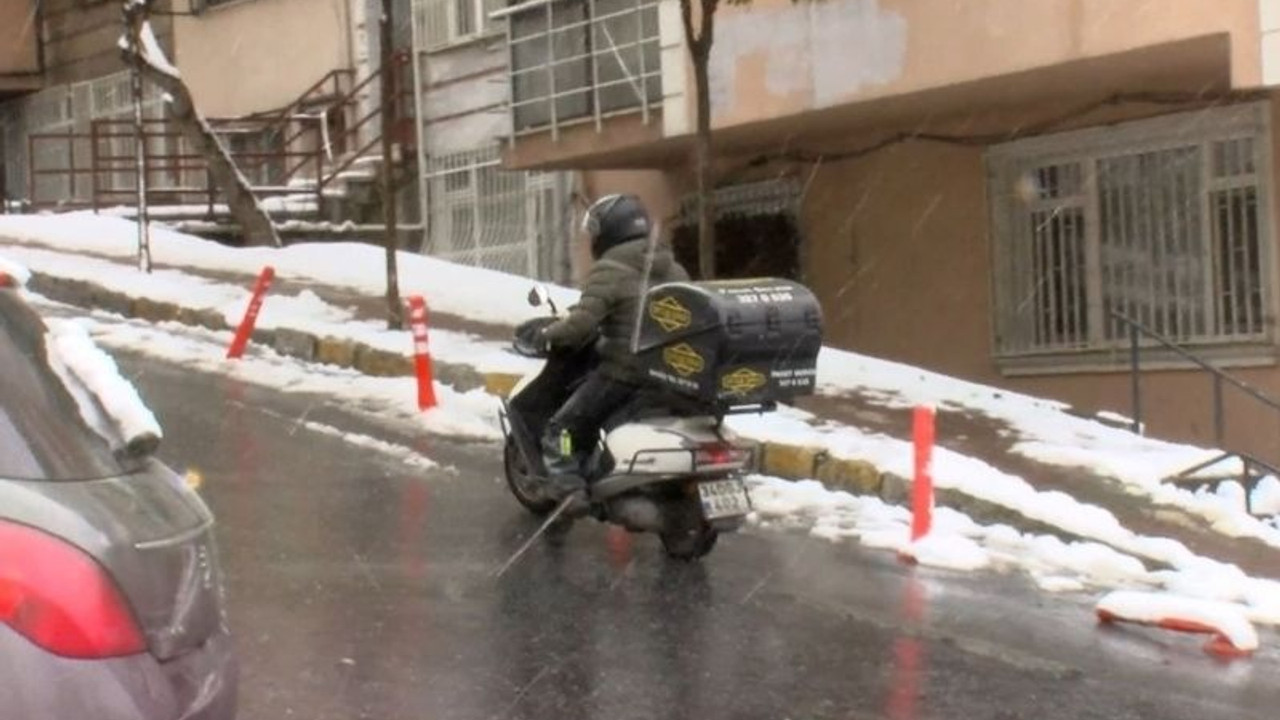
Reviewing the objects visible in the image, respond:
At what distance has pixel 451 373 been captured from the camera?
16344mm

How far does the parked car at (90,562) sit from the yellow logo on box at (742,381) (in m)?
4.95

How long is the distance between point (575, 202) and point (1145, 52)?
36.6ft

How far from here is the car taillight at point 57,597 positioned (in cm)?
414

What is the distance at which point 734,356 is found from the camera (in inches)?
383

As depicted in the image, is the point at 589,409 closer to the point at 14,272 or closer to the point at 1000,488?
the point at 1000,488

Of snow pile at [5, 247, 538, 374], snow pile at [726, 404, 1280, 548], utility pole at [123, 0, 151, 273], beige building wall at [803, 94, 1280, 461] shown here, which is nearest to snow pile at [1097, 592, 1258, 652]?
snow pile at [726, 404, 1280, 548]

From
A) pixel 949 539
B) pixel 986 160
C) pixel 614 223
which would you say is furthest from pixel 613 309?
pixel 986 160

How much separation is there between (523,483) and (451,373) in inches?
201

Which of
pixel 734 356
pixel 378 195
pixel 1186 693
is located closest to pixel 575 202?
pixel 378 195

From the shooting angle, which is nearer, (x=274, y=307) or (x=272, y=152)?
(x=274, y=307)

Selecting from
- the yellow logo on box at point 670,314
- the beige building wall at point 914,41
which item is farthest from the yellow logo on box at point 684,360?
the beige building wall at point 914,41

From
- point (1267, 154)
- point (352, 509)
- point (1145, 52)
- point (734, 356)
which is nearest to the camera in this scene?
point (734, 356)

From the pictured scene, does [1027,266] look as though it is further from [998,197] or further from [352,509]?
[352,509]

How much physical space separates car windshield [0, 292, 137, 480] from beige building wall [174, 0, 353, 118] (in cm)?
2404
